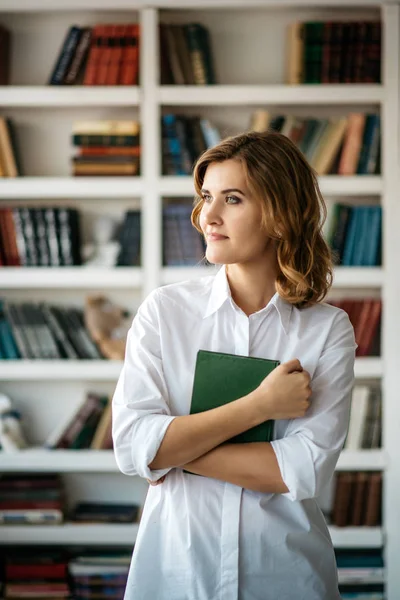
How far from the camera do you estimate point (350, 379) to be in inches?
52.3

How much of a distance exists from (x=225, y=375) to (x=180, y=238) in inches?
74.0

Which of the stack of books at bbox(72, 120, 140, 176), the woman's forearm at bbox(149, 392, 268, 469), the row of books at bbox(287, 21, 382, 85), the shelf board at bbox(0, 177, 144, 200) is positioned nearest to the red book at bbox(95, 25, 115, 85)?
the stack of books at bbox(72, 120, 140, 176)

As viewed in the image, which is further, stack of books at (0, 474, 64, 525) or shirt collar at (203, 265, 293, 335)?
stack of books at (0, 474, 64, 525)

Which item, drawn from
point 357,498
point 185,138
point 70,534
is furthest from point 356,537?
point 185,138

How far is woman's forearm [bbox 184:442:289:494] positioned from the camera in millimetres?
1231

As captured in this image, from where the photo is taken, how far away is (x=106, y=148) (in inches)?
121

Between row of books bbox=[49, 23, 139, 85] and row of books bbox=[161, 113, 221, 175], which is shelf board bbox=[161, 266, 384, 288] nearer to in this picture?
row of books bbox=[161, 113, 221, 175]

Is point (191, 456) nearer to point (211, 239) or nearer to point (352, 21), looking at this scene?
point (211, 239)

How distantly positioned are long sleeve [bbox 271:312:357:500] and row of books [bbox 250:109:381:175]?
1.84 meters

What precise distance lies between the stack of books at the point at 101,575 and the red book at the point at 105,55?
2.04m

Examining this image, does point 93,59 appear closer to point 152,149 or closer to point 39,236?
point 152,149

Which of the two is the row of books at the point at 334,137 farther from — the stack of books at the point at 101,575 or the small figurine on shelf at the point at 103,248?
the stack of books at the point at 101,575

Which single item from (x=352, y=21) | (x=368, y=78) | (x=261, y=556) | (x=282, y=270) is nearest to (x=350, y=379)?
(x=282, y=270)

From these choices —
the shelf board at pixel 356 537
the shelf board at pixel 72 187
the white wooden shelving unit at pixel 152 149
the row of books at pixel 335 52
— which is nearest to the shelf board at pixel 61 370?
the white wooden shelving unit at pixel 152 149
